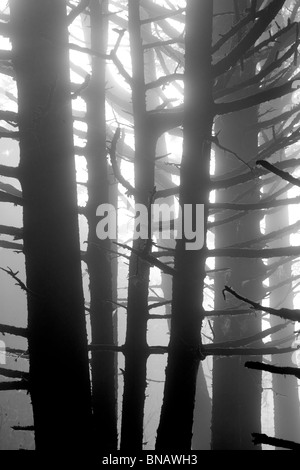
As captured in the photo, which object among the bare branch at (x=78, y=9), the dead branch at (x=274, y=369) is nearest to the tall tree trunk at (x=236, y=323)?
the bare branch at (x=78, y=9)

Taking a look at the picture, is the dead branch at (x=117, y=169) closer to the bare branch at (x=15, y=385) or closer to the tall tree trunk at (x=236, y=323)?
the bare branch at (x=15, y=385)

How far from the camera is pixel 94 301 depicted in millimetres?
4098

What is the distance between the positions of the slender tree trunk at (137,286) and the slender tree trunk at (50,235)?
2.00 ft

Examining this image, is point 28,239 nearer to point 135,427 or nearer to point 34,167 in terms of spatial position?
point 34,167

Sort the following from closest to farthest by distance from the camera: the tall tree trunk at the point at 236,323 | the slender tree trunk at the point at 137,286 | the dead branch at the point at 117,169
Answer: the dead branch at the point at 117,169
the slender tree trunk at the point at 137,286
the tall tree trunk at the point at 236,323

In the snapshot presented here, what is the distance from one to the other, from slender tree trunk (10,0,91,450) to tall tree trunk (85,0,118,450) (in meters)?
1.36

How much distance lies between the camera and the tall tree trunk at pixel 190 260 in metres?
2.45

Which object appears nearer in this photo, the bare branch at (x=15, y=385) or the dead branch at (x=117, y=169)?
the bare branch at (x=15, y=385)

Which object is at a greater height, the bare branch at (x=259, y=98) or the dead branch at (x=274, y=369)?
the bare branch at (x=259, y=98)

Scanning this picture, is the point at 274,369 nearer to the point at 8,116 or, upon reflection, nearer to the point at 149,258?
the point at 149,258

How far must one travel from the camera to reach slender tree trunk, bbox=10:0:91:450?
2418mm

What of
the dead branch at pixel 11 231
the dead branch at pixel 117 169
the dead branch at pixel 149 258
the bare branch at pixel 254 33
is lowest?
the dead branch at pixel 149 258
